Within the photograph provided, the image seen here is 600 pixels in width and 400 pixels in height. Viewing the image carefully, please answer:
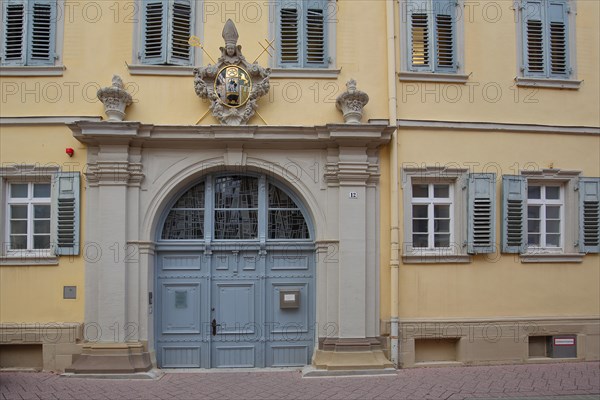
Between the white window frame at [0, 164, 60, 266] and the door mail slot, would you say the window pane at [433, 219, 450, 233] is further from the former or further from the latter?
the white window frame at [0, 164, 60, 266]

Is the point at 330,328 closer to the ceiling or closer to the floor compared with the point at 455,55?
closer to the floor

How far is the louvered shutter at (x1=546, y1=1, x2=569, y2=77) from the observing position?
10102mm

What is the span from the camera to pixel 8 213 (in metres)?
9.31

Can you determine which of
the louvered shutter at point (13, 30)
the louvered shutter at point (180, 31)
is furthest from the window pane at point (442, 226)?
the louvered shutter at point (13, 30)

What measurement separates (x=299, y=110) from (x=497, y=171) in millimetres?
3536

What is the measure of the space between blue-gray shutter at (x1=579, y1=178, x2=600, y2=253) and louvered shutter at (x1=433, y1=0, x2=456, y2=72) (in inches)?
122

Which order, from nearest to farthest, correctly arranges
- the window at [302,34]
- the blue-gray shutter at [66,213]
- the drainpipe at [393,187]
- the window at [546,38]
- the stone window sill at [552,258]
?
the blue-gray shutter at [66,213], the drainpipe at [393,187], the window at [302,34], the stone window sill at [552,258], the window at [546,38]

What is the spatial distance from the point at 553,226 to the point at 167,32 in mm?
7419

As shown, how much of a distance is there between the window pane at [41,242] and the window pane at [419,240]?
605 centimetres

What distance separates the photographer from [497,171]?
9.76 metres

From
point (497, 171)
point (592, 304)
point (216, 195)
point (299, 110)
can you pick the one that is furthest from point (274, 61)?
point (592, 304)

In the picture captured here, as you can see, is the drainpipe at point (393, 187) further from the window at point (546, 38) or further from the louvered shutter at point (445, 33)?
the window at point (546, 38)

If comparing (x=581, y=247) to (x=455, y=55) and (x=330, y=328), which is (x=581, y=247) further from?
(x=330, y=328)

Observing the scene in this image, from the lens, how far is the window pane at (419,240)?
961 cm
